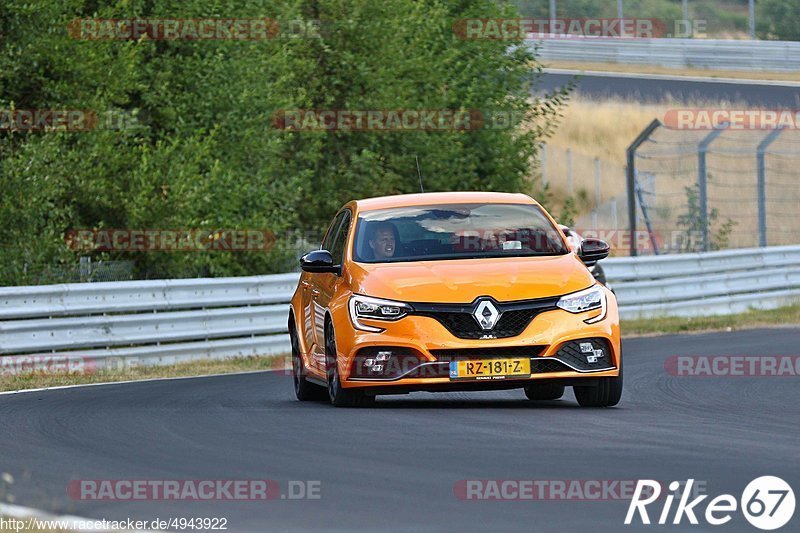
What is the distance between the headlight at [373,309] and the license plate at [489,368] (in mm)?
512

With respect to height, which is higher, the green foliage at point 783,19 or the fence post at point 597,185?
the green foliage at point 783,19

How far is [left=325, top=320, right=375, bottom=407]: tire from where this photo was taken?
11.4 m

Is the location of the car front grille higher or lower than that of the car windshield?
lower

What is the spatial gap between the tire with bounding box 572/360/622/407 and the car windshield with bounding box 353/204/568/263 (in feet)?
3.48

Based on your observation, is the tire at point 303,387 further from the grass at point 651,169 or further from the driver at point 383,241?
the grass at point 651,169

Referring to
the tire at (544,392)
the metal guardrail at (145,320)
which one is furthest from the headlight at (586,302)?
the metal guardrail at (145,320)

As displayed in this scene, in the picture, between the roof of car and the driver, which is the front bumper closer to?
the driver

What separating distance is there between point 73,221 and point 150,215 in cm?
108

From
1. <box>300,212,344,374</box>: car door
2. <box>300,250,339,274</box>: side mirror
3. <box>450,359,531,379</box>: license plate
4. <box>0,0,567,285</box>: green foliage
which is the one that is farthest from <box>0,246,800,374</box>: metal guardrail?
<box>450,359,531,379</box>: license plate

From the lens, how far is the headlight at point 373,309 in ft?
35.9

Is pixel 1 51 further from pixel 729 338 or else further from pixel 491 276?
pixel 491 276

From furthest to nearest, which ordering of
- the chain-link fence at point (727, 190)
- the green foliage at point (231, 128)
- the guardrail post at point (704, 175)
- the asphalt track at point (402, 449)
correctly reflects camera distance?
the chain-link fence at point (727, 190)
the guardrail post at point (704, 175)
the green foliage at point (231, 128)
the asphalt track at point (402, 449)

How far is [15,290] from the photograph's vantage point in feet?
56.9

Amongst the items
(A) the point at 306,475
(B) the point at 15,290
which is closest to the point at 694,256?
(B) the point at 15,290
